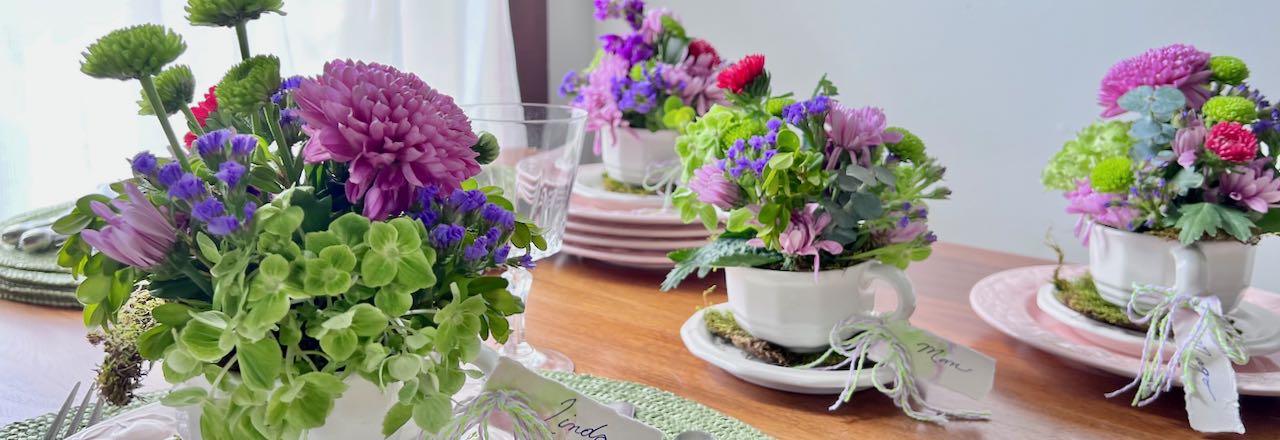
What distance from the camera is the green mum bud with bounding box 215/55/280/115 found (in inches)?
19.1

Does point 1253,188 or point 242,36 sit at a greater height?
point 242,36

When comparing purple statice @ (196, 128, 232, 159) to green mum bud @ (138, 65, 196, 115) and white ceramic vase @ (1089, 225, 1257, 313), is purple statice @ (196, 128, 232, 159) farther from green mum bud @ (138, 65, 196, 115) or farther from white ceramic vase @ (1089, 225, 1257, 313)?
white ceramic vase @ (1089, 225, 1257, 313)

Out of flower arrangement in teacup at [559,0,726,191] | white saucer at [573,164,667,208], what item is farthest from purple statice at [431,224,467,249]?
flower arrangement in teacup at [559,0,726,191]

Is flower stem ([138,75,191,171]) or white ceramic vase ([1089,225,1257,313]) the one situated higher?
flower stem ([138,75,191,171])

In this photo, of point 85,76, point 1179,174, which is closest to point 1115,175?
point 1179,174

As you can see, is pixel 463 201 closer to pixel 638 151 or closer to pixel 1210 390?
pixel 1210 390

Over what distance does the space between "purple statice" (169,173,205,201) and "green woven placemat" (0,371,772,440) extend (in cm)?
35

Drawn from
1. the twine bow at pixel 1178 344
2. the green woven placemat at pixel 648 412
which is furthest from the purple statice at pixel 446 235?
the twine bow at pixel 1178 344

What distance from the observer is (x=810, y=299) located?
833mm

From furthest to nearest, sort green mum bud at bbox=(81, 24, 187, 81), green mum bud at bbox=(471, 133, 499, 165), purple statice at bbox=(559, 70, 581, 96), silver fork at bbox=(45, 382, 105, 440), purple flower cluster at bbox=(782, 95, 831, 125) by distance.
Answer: purple statice at bbox=(559, 70, 581, 96)
purple flower cluster at bbox=(782, 95, 831, 125)
silver fork at bbox=(45, 382, 105, 440)
green mum bud at bbox=(471, 133, 499, 165)
green mum bud at bbox=(81, 24, 187, 81)

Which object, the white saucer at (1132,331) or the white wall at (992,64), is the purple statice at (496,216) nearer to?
the white saucer at (1132,331)

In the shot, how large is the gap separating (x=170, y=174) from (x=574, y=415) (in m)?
0.26

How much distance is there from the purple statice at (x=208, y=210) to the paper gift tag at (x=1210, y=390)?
2.36 ft

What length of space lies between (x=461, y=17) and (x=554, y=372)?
44.4 inches
